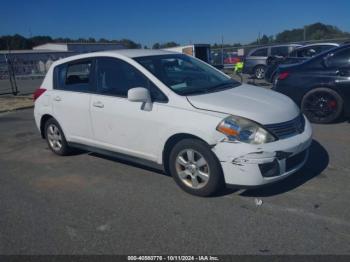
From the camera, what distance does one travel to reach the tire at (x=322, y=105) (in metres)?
6.79

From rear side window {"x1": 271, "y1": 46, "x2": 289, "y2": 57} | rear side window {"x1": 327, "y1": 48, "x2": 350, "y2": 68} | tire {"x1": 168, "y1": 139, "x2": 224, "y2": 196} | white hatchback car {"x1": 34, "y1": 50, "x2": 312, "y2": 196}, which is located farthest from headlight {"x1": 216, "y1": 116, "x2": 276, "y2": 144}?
rear side window {"x1": 271, "y1": 46, "x2": 289, "y2": 57}

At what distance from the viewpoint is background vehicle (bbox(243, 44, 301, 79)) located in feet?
57.9

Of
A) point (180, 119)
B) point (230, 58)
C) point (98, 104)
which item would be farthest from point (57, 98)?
point (230, 58)

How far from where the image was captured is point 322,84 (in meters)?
6.88

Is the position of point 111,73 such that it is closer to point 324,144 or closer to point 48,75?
point 48,75

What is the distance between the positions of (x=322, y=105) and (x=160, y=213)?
459cm

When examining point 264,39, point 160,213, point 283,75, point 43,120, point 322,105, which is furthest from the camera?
point 264,39

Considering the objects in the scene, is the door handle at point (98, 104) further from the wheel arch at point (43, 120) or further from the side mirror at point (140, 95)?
the wheel arch at point (43, 120)

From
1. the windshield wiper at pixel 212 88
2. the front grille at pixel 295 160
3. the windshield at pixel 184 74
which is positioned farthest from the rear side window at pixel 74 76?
the front grille at pixel 295 160

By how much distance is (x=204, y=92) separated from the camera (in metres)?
4.35

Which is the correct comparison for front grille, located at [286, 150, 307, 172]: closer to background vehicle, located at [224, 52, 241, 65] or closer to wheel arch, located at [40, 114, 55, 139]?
wheel arch, located at [40, 114, 55, 139]

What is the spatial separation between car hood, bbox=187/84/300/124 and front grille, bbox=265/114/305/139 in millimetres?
47

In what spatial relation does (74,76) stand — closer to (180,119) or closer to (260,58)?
(180,119)

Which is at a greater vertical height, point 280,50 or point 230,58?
point 280,50
